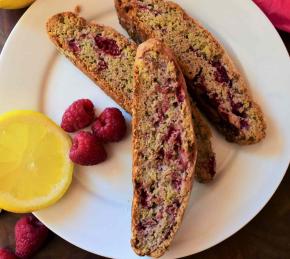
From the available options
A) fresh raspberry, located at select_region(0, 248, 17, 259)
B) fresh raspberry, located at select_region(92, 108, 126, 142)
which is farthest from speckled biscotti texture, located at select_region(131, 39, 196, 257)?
fresh raspberry, located at select_region(0, 248, 17, 259)

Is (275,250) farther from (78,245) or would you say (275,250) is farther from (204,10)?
(204,10)

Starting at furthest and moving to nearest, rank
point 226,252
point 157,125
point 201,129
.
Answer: point 226,252
point 201,129
point 157,125

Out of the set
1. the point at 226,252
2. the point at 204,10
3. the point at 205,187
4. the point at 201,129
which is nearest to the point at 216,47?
the point at 204,10

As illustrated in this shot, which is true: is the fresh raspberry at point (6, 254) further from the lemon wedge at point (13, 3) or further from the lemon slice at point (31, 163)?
the lemon wedge at point (13, 3)

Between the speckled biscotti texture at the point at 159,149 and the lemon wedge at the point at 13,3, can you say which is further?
the lemon wedge at the point at 13,3

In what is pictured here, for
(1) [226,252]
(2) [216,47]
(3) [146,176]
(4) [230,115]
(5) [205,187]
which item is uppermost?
(2) [216,47]

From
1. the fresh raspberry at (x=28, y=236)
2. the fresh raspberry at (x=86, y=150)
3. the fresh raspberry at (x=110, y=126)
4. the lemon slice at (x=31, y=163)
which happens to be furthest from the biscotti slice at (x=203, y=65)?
the fresh raspberry at (x=28, y=236)
